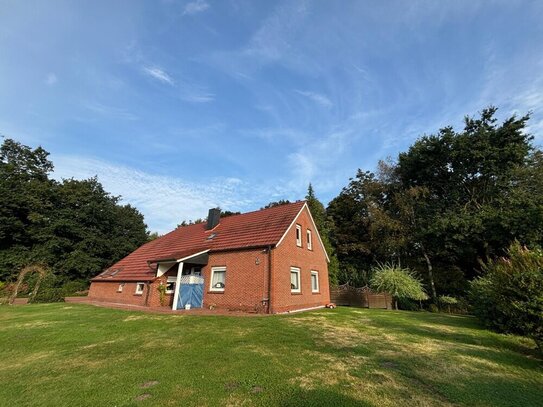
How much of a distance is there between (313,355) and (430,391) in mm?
2754

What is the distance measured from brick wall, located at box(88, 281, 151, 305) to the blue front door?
3.61 m

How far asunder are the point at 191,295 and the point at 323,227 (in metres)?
19.8

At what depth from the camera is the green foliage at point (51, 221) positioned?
99.9ft

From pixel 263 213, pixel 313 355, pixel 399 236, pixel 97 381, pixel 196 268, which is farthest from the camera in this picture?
pixel 399 236

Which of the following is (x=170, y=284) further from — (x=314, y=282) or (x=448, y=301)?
(x=448, y=301)

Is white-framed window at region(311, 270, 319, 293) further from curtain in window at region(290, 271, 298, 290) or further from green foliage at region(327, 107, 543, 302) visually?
green foliage at region(327, 107, 543, 302)

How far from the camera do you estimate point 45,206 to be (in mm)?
32188

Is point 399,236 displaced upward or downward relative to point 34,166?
downward

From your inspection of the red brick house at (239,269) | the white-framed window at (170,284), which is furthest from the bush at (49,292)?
the white-framed window at (170,284)

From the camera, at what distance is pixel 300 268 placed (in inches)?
730

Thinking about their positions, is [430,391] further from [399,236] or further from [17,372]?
[399,236]

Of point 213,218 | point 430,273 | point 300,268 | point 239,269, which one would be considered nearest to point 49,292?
point 213,218

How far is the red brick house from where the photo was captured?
1585cm

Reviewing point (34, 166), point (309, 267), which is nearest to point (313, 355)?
point (309, 267)
